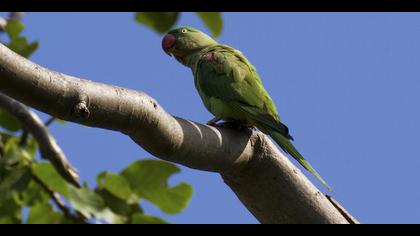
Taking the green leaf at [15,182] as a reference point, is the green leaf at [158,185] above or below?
above

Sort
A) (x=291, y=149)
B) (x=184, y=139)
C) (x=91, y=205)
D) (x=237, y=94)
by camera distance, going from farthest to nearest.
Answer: (x=237, y=94) → (x=291, y=149) → (x=91, y=205) → (x=184, y=139)

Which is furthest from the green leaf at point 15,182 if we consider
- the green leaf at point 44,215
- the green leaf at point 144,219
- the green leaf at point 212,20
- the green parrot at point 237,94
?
the green leaf at point 212,20

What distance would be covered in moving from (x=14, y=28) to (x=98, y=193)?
67.7 inches

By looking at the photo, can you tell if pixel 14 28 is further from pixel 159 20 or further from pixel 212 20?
pixel 212 20

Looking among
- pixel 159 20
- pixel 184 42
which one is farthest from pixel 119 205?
pixel 184 42

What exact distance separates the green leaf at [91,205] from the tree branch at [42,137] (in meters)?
0.27

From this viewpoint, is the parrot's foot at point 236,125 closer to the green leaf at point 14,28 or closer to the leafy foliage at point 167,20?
the leafy foliage at point 167,20

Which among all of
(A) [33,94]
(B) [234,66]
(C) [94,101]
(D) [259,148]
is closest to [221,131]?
(D) [259,148]

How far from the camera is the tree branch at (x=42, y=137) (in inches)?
138

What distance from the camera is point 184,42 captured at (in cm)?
551

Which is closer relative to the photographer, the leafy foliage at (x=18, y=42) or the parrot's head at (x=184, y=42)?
the leafy foliage at (x=18, y=42)

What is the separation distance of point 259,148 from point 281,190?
223 millimetres

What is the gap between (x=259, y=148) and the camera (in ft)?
10.2

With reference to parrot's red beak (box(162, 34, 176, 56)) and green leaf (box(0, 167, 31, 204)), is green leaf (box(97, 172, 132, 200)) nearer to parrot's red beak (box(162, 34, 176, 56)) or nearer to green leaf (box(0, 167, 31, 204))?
green leaf (box(0, 167, 31, 204))
